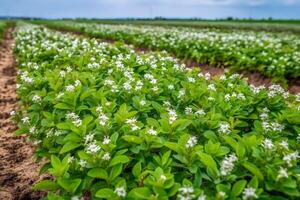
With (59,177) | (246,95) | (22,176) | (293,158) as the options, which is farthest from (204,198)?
(22,176)

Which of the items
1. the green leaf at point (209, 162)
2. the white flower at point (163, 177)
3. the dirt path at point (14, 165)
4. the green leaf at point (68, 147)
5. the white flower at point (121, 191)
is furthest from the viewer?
the dirt path at point (14, 165)

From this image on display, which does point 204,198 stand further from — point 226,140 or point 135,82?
point 135,82

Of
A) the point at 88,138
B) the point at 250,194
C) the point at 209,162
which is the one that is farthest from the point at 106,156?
the point at 250,194

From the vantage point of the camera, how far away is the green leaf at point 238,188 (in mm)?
2641

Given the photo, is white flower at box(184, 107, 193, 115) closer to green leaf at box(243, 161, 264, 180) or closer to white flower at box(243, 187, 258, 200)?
green leaf at box(243, 161, 264, 180)

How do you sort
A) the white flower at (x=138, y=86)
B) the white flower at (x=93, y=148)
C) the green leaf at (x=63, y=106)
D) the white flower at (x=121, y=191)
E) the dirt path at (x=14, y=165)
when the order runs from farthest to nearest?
the dirt path at (x=14, y=165)
the white flower at (x=138, y=86)
the green leaf at (x=63, y=106)
the white flower at (x=93, y=148)
the white flower at (x=121, y=191)

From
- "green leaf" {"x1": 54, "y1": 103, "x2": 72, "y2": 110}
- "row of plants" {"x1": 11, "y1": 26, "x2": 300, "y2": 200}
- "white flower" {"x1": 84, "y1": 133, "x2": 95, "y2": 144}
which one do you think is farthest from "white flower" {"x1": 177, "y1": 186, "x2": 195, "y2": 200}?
"green leaf" {"x1": 54, "y1": 103, "x2": 72, "y2": 110}

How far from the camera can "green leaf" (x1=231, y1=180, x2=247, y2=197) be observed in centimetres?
264

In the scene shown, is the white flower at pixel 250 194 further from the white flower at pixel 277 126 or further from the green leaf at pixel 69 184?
the white flower at pixel 277 126

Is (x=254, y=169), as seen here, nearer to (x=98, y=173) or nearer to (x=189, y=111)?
(x=98, y=173)

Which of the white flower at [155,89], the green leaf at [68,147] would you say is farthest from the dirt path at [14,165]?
the white flower at [155,89]

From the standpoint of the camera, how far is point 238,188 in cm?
267

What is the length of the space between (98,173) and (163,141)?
0.66 meters

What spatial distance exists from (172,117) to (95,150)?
91 cm
